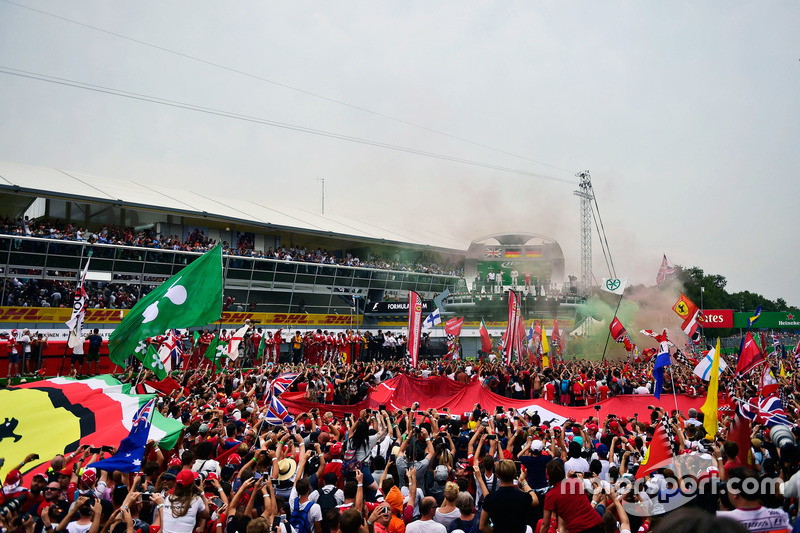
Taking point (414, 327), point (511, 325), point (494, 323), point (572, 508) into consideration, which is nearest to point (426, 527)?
point (572, 508)

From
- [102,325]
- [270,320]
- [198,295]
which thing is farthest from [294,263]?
[198,295]

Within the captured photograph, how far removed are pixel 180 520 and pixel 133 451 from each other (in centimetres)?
231

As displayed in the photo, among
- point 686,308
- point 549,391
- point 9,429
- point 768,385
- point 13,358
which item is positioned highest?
point 686,308

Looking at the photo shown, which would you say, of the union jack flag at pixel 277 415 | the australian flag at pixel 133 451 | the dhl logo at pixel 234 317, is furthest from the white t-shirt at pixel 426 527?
the dhl logo at pixel 234 317

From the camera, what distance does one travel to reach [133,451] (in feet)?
23.8

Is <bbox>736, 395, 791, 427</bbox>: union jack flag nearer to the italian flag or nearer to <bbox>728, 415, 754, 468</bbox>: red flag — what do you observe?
<bbox>728, 415, 754, 468</bbox>: red flag

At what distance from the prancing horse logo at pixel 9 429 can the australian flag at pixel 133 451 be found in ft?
10.1

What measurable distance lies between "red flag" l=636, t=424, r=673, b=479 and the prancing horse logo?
968 centimetres

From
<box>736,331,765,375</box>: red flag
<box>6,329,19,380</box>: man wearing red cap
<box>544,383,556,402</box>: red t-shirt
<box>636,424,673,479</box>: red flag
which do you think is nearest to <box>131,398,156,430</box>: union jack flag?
<box>636,424,673,479</box>: red flag

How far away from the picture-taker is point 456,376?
2070cm

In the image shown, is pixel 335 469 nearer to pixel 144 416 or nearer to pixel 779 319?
pixel 144 416

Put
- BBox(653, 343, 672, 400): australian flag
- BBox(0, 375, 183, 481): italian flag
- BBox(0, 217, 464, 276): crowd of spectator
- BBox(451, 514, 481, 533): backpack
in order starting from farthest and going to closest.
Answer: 1. BBox(0, 217, 464, 276): crowd of spectator
2. BBox(653, 343, 672, 400): australian flag
3. BBox(0, 375, 183, 481): italian flag
4. BBox(451, 514, 481, 533): backpack

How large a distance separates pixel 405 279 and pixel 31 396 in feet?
136

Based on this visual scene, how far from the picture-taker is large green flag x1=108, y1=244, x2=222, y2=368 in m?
10.3
